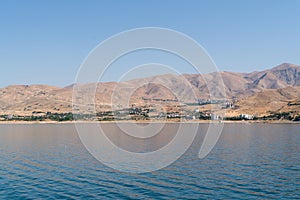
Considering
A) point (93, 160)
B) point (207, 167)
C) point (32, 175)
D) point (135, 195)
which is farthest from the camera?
point (93, 160)

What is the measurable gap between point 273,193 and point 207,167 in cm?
3178

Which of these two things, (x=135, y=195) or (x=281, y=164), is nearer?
(x=135, y=195)

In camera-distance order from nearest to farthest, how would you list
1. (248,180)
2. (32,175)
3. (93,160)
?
1. (248,180)
2. (32,175)
3. (93,160)

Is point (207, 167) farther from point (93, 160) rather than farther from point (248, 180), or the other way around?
point (93, 160)

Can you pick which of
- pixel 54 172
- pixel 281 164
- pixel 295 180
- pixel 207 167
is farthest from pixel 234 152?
pixel 54 172

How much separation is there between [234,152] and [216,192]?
226ft

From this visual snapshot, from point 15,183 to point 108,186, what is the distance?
23489mm

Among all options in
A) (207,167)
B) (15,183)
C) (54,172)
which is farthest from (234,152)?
(15,183)

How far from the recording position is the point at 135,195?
68250 millimetres

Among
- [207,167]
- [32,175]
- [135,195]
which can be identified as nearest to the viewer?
[135,195]

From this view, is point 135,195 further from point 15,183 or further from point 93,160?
point 93,160

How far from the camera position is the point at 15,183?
79.0 metres

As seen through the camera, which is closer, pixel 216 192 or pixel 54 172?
pixel 216 192

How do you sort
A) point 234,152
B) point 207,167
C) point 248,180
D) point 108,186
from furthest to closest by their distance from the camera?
A: point 234,152
point 207,167
point 248,180
point 108,186
